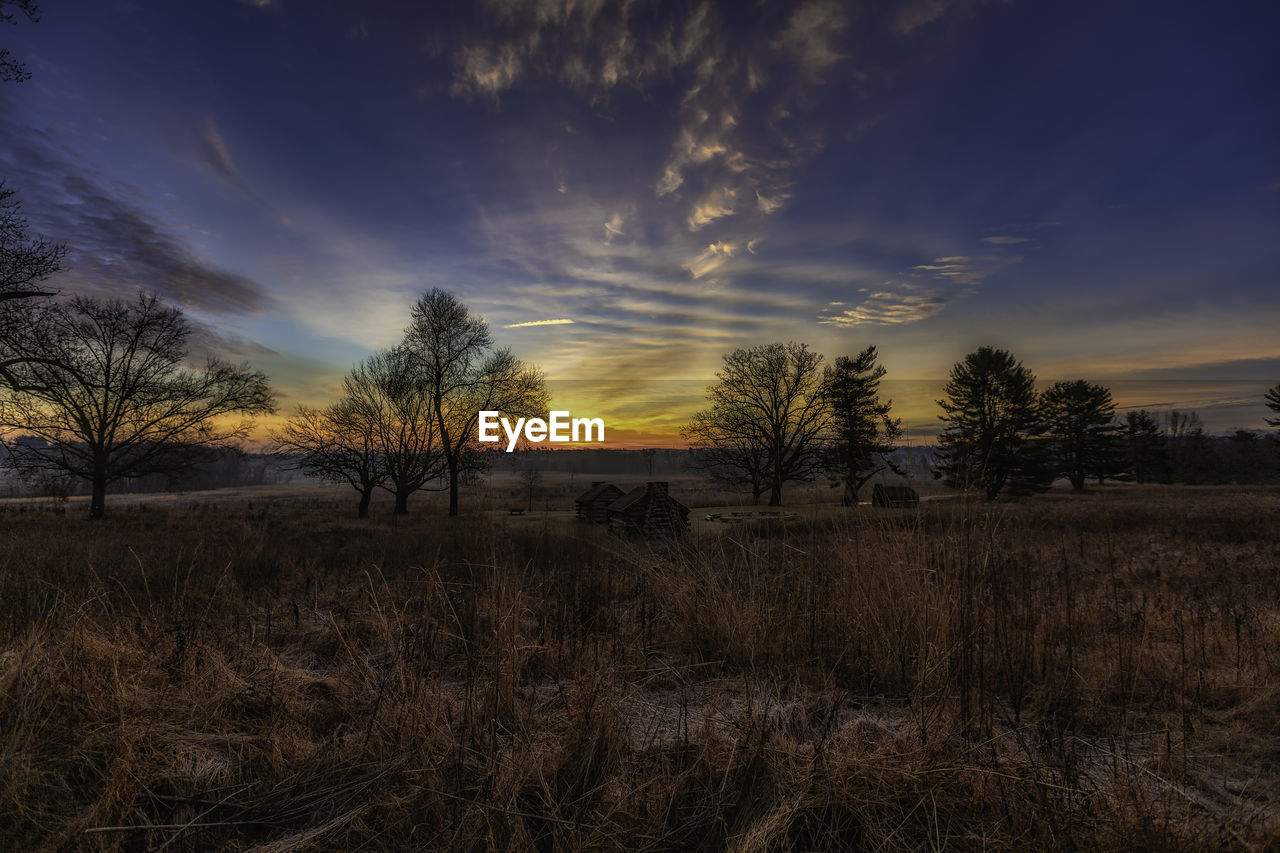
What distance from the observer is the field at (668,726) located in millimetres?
2018

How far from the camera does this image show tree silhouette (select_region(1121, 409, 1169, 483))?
5775 centimetres

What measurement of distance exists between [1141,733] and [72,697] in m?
6.36

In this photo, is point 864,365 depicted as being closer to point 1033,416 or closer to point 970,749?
point 1033,416

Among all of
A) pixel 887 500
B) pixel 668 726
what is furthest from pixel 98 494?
pixel 887 500

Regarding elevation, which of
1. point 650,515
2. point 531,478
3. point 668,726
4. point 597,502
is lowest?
point 597,502

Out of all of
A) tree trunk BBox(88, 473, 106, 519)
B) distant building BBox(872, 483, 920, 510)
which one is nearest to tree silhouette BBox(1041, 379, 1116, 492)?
distant building BBox(872, 483, 920, 510)

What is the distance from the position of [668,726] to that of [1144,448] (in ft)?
272

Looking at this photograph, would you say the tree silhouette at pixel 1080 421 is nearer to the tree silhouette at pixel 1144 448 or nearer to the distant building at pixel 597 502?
the tree silhouette at pixel 1144 448

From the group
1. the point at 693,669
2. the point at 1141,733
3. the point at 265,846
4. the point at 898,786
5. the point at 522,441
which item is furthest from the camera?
the point at 522,441

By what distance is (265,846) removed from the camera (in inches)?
74.0

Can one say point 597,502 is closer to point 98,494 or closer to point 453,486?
point 453,486

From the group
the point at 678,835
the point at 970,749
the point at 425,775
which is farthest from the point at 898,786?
the point at 425,775

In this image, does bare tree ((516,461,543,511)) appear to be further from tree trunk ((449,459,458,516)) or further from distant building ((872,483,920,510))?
tree trunk ((449,459,458,516))

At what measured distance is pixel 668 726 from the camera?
9.52 feet
